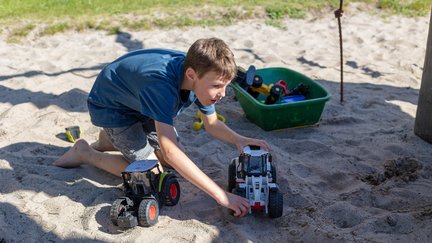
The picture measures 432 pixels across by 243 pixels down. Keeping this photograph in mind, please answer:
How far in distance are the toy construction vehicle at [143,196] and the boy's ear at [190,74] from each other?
45 centimetres

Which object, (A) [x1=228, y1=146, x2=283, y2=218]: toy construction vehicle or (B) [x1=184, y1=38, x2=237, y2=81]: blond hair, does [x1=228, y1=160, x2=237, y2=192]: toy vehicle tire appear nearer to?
(A) [x1=228, y1=146, x2=283, y2=218]: toy construction vehicle

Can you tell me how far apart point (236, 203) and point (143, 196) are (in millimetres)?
435

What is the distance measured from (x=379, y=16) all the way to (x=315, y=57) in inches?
66.3

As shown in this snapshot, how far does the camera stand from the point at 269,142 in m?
3.51

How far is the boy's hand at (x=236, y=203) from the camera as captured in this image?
2494 mm

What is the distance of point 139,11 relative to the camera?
6301 millimetres

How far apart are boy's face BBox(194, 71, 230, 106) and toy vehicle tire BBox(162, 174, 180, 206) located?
43 cm

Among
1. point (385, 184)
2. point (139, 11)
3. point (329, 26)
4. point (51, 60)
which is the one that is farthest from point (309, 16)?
point (385, 184)

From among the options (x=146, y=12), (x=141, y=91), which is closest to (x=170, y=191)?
(x=141, y=91)

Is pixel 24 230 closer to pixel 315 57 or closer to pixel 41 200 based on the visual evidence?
pixel 41 200

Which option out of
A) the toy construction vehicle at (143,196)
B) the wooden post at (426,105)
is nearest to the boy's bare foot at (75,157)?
the toy construction vehicle at (143,196)

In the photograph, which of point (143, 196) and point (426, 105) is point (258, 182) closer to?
point (143, 196)

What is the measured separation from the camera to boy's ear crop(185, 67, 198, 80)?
2471 millimetres

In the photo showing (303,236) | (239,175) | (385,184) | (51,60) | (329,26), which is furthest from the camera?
(329,26)
